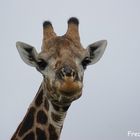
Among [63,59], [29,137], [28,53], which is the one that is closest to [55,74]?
[63,59]

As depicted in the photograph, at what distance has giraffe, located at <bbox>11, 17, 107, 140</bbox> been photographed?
10758mm

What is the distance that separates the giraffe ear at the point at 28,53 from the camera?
12148mm

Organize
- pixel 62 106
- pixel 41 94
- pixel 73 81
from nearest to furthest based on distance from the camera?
pixel 73 81 < pixel 62 106 < pixel 41 94

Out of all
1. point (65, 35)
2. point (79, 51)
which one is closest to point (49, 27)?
point (65, 35)

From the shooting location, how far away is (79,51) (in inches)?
459

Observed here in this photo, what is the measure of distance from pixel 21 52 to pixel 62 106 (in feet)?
5.58

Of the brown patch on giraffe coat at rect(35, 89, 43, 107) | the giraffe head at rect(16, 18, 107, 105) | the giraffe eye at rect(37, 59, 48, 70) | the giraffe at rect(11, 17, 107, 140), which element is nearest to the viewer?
the giraffe head at rect(16, 18, 107, 105)

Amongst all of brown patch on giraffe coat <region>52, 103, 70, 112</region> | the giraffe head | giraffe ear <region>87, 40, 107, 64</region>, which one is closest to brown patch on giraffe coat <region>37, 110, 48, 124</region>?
brown patch on giraffe coat <region>52, 103, 70, 112</region>

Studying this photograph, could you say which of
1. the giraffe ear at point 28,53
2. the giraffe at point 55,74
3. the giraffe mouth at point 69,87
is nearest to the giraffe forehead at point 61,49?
the giraffe at point 55,74

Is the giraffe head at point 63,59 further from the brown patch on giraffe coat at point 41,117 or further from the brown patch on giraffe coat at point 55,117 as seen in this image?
the brown patch on giraffe coat at point 41,117

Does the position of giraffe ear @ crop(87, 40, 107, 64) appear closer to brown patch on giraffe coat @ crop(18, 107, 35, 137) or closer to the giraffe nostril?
brown patch on giraffe coat @ crop(18, 107, 35, 137)

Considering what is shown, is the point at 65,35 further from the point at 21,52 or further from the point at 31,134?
the point at 31,134

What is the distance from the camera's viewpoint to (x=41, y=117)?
12.2 m

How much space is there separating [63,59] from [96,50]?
182 cm
